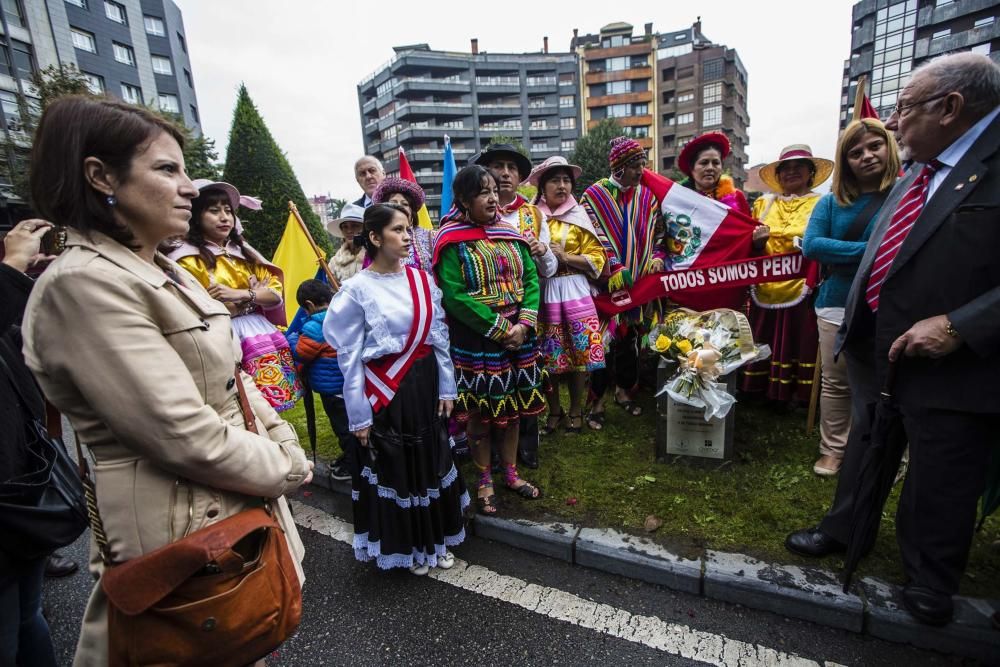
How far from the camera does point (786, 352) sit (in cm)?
432

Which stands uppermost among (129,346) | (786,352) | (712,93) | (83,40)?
(712,93)

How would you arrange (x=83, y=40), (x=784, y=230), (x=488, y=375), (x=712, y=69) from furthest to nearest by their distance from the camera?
(x=712, y=69) < (x=83, y=40) < (x=784, y=230) < (x=488, y=375)

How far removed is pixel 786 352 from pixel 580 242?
211 centimetres

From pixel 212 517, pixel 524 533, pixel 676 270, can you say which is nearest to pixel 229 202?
pixel 212 517

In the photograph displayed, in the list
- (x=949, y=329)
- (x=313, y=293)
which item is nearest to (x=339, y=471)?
(x=313, y=293)

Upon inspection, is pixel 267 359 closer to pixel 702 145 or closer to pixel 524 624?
pixel 524 624

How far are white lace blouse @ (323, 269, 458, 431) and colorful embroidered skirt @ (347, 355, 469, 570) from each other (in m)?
0.17

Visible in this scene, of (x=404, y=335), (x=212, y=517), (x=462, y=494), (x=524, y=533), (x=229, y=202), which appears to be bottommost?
(x=524, y=533)

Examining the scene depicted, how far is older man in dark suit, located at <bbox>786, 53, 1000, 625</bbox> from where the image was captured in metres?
1.92

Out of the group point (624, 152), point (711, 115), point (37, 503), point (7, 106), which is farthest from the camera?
point (711, 115)

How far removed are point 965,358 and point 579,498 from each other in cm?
214

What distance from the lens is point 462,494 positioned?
3029 millimetres

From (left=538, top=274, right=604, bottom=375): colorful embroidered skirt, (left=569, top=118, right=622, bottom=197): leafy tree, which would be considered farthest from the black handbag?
(left=569, top=118, right=622, bottom=197): leafy tree

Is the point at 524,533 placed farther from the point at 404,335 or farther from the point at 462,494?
the point at 404,335
